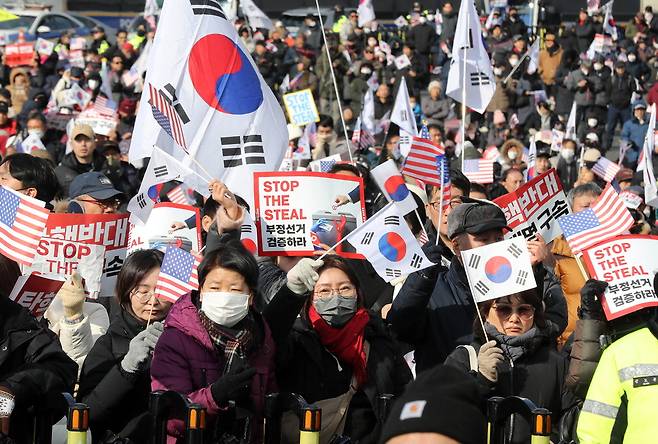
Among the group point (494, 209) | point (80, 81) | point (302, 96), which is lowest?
point (494, 209)

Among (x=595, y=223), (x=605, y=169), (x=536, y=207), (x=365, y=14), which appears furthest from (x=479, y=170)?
(x=365, y=14)

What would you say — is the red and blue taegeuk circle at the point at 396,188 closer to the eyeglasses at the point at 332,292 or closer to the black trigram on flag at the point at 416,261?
the black trigram on flag at the point at 416,261

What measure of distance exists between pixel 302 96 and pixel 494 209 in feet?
31.7

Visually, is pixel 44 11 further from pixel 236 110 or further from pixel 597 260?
pixel 597 260

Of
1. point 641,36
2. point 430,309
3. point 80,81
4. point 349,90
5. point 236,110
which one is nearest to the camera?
point 430,309

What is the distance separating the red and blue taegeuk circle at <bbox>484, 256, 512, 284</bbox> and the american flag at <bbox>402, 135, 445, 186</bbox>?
2.47 m

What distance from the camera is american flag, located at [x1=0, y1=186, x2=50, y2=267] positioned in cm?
611

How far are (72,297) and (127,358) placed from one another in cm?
102

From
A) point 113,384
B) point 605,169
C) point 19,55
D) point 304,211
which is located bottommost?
point 113,384

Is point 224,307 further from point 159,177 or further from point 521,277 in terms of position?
point 159,177

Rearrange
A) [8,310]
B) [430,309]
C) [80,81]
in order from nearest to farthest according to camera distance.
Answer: [8,310]
[430,309]
[80,81]

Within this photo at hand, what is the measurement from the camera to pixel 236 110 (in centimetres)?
864

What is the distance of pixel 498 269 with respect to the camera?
6121 mm

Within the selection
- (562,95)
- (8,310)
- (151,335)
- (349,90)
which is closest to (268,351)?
(151,335)
